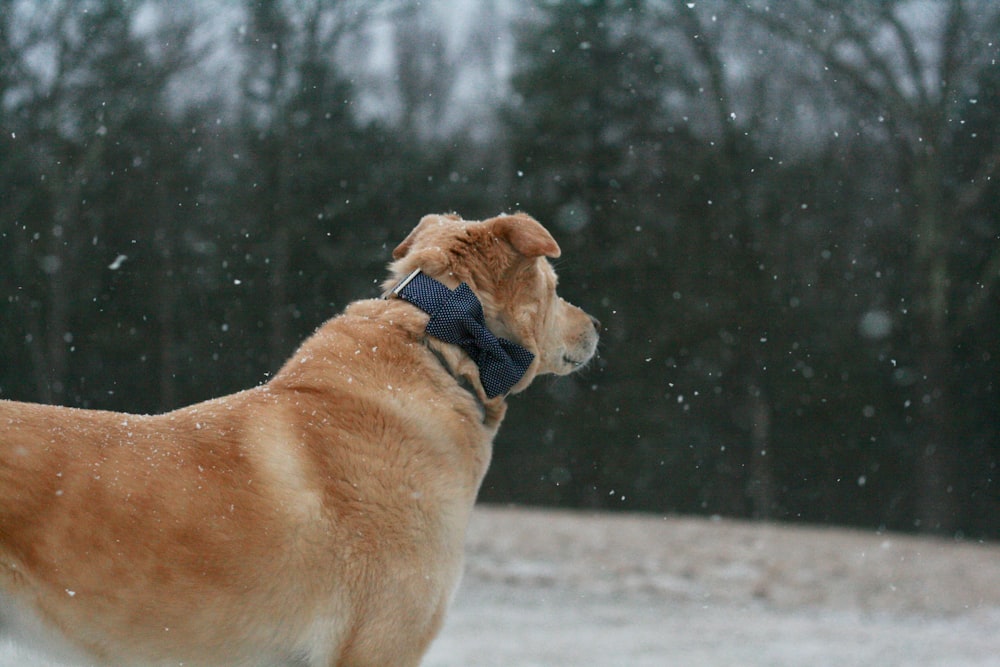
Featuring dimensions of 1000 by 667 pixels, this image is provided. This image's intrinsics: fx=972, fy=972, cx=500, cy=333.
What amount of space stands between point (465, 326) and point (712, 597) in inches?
231

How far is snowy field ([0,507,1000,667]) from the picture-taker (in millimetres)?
6188

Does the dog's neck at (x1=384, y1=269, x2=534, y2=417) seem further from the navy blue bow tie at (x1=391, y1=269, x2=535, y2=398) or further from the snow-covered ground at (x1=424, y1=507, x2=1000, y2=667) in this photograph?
the snow-covered ground at (x1=424, y1=507, x2=1000, y2=667)

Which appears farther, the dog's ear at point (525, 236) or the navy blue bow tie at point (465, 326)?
the dog's ear at point (525, 236)

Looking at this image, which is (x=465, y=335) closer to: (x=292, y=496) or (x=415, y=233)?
(x=415, y=233)

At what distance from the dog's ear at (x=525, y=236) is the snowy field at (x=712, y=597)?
331 cm

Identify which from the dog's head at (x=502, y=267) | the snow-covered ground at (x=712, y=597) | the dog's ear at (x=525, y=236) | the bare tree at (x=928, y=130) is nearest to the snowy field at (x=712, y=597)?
the snow-covered ground at (x=712, y=597)

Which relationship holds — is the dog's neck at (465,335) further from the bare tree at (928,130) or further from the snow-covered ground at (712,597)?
the bare tree at (928,130)

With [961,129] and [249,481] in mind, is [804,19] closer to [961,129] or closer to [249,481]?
[961,129]

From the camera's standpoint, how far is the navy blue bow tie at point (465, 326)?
10.0ft

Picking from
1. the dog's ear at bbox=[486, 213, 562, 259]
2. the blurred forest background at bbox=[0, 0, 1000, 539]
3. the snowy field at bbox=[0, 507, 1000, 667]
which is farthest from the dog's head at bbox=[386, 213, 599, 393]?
the blurred forest background at bbox=[0, 0, 1000, 539]

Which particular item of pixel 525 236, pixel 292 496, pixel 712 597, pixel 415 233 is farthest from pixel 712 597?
pixel 292 496

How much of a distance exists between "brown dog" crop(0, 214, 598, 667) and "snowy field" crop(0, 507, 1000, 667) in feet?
10.1

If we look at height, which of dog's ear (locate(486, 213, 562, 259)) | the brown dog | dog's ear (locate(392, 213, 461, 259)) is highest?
dog's ear (locate(486, 213, 562, 259))

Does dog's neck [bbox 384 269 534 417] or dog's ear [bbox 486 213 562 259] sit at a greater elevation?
dog's ear [bbox 486 213 562 259]
